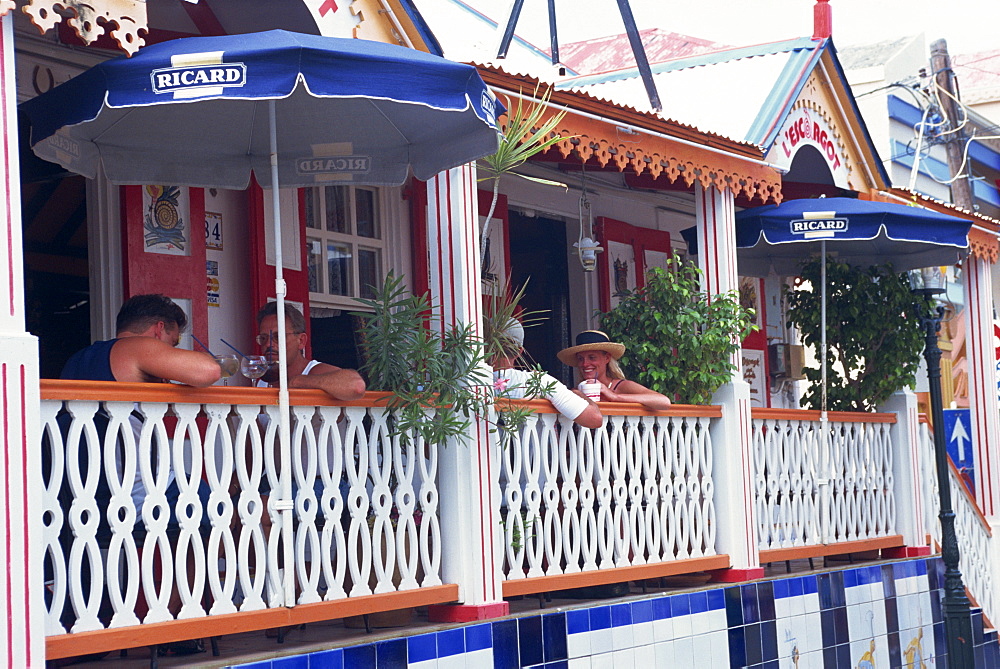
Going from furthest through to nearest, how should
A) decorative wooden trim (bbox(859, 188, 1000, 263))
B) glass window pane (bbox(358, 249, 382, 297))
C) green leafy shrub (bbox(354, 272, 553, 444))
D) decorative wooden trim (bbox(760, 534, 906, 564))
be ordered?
decorative wooden trim (bbox(859, 188, 1000, 263)), decorative wooden trim (bbox(760, 534, 906, 564)), glass window pane (bbox(358, 249, 382, 297)), green leafy shrub (bbox(354, 272, 553, 444))

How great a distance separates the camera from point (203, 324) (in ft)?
25.2

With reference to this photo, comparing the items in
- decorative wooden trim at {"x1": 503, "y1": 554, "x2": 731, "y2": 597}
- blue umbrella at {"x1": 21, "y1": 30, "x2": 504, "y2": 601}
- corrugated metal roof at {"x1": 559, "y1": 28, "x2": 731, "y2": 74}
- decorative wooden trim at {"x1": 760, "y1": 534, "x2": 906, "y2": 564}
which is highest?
corrugated metal roof at {"x1": 559, "y1": 28, "x2": 731, "y2": 74}

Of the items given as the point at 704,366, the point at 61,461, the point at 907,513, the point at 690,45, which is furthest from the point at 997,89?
the point at 61,461

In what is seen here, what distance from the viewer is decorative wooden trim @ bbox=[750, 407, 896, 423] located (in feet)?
30.9

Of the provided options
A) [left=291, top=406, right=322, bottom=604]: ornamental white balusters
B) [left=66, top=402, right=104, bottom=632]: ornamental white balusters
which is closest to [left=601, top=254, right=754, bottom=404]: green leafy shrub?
[left=291, top=406, right=322, bottom=604]: ornamental white balusters

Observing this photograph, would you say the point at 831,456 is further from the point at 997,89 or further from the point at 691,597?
the point at 997,89

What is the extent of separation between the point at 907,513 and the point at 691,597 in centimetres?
349

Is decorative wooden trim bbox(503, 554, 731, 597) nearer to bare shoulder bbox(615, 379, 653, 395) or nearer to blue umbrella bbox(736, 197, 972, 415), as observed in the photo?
bare shoulder bbox(615, 379, 653, 395)

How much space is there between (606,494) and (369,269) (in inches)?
96.0

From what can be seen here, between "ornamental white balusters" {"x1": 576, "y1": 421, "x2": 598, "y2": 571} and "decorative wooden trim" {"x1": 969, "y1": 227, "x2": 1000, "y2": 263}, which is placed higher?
"decorative wooden trim" {"x1": 969, "y1": 227, "x2": 1000, "y2": 263}

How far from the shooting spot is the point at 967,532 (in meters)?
11.9

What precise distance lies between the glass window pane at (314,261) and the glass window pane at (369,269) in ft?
1.30

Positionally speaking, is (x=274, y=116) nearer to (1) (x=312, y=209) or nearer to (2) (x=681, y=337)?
(1) (x=312, y=209)

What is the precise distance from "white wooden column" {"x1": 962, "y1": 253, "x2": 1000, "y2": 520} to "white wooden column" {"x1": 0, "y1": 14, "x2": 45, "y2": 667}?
31.9 ft
